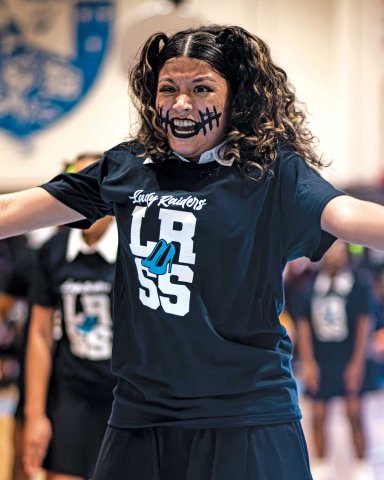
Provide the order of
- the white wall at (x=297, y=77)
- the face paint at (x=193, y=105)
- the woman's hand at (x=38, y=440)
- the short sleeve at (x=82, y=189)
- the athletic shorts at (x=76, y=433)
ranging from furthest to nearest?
the white wall at (x=297, y=77), the woman's hand at (x=38, y=440), the athletic shorts at (x=76, y=433), the short sleeve at (x=82, y=189), the face paint at (x=193, y=105)

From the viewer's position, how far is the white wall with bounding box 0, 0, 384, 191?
10.5 m

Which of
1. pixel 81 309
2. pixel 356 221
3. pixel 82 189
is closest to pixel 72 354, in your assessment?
pixel 81 309

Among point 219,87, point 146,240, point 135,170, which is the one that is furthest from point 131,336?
point 219,87

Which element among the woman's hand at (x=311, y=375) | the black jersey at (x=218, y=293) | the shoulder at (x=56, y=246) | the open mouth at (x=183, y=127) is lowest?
the woman's hand at (x=311, y=375)

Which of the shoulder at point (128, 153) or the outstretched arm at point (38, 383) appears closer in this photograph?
the shoulder at point (128, 153)

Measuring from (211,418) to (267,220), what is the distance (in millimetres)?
459

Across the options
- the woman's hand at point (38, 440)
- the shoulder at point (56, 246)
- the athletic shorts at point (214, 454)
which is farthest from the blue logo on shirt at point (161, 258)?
the woman's hand at point (38, 440)

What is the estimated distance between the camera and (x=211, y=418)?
2.12m

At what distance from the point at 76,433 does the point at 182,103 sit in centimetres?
188

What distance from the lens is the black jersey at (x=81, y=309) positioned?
3.68 m

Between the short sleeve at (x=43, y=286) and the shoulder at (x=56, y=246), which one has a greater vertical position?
the shoulder at (x=56, y=246)

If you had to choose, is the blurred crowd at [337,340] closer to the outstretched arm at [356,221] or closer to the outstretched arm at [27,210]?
the outstretched arm at [27,210]

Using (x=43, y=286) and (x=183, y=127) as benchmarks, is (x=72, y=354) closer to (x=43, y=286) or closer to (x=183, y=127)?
(x=43, y=286)

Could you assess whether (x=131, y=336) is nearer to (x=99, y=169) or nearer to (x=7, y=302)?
(x=99, y=169)
